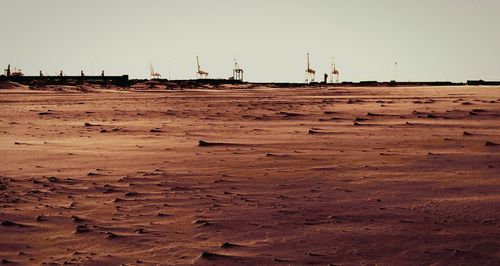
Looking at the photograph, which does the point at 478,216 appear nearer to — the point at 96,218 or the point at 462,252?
the point at 462,252

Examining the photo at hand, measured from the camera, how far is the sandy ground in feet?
10.9

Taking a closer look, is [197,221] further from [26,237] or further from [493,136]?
[493,136]

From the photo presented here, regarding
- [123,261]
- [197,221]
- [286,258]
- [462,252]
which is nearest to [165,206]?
[197,221]

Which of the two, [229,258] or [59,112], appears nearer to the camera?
[229,258]

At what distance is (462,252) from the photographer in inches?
122

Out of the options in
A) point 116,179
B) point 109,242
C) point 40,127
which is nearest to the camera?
point 109,242

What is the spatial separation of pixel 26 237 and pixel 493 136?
6944mm

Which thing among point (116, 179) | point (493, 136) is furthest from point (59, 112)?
point (493, 136)

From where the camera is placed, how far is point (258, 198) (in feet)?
15.3

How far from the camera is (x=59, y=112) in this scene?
633 inches

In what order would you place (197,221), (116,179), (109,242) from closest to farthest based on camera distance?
(109,242)
(197,221)
(116,179)

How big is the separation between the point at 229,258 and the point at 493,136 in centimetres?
630

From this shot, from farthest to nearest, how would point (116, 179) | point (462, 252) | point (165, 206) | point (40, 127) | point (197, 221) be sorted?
point (40, 127) → point (116, 179) → point (165, 206) → point (197, 221) → point (462, 252)

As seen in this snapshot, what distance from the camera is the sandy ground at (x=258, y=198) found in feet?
10.9
